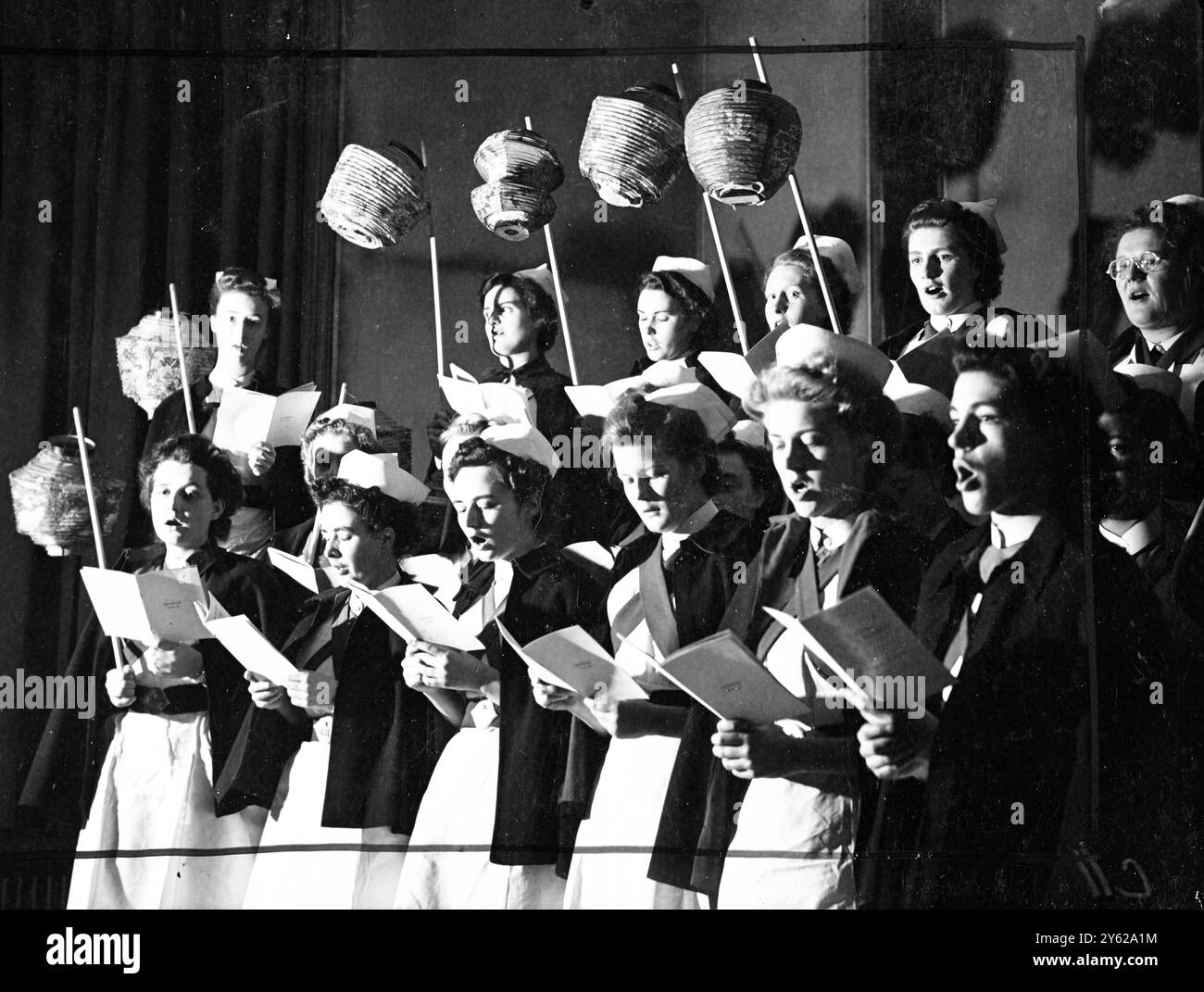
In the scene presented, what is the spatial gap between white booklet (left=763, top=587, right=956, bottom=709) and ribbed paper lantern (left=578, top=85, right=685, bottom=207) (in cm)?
117

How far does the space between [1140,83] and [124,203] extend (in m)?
2.73

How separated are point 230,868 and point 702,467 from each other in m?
1.59

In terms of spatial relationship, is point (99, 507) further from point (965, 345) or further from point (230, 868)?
point (965, 345)

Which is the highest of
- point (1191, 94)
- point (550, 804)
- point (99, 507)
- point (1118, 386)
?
point (1191, 94)

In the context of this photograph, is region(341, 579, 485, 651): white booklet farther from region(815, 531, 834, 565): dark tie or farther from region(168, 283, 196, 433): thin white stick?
region(815, 531, 834, 565): dark tie

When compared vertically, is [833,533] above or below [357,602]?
above

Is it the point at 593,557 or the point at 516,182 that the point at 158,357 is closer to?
the point at 516,182

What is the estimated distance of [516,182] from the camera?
354cm

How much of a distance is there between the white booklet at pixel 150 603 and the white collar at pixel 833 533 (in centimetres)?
157

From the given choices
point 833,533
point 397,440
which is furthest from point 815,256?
point 397,440

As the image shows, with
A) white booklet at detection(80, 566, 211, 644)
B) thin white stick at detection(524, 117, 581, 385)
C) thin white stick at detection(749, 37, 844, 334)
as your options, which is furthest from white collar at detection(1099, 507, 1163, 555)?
white booklet at detection(80, 566, 211, 644)
